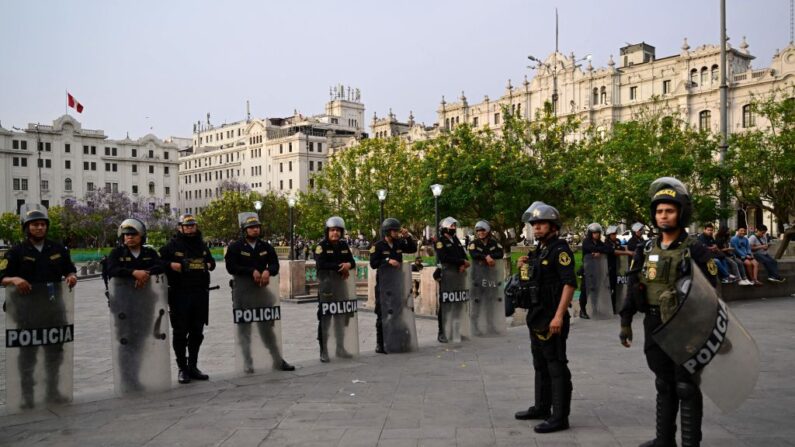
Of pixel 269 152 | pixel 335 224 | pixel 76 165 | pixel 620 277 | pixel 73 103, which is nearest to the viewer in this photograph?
pixel 335 224

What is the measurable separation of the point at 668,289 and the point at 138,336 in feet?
18.6

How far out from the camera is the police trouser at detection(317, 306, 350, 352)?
31.1ft

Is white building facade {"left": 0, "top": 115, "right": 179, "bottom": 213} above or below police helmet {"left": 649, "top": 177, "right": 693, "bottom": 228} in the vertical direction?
above

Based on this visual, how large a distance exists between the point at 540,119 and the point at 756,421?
2305 centimetres

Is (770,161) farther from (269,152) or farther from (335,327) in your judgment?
(269,152)

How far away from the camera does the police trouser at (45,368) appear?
695 centimetres

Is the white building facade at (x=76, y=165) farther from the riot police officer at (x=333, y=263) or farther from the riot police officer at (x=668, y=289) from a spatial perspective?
the riot police officer at (x=668, y=289)

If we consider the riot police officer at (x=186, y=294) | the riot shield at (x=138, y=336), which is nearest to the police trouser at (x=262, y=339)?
the riot police officer at (x=186, y=294)

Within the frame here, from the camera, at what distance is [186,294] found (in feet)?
27.1

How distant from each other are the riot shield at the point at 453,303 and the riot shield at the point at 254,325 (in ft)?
10.8

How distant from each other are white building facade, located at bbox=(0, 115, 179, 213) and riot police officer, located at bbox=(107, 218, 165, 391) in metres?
88.0

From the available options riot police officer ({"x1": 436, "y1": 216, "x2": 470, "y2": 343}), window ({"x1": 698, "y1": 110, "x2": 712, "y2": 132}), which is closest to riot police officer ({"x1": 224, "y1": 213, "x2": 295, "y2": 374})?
riot police officer ({"x1": 436, "y1": 216, "x2": 470, "y2": 343})

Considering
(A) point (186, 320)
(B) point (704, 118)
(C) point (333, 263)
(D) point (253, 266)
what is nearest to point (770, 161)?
(C) point (333, 263)

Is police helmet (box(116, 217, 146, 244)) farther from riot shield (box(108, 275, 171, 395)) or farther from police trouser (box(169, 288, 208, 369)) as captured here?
police trouser (box(169, 288, 208, 369))
